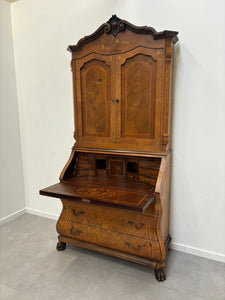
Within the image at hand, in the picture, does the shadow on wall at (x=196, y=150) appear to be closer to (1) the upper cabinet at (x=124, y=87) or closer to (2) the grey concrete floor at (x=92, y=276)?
(1) the upper cabinet at (x=124, y=87)

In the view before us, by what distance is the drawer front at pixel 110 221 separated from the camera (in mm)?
1885

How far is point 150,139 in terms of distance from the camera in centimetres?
195

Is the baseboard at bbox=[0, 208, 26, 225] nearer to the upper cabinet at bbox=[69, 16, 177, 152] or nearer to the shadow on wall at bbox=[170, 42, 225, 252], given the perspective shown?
the upper cabinet at bbox=[69, 16, 177, 152]

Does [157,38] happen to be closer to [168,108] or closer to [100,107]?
[168,108]

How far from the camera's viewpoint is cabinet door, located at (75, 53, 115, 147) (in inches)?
80.8

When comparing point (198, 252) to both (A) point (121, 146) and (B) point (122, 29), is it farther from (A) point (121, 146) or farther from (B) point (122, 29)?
(B) point (122, 29)

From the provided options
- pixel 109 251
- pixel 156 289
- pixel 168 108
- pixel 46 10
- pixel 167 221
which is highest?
pixel 46 10

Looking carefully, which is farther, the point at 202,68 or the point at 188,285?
the point at 202,68

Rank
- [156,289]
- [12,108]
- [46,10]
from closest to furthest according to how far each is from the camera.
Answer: [156,289] → [46,10] → [12,108]

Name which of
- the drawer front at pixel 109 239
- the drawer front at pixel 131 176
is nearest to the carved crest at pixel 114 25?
the drawer front at pixel 131 176

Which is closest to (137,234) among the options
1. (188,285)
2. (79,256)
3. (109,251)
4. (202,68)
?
(109,251)

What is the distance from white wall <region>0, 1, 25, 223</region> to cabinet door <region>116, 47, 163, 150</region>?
160 cm

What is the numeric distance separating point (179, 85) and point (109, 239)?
153 centimetres

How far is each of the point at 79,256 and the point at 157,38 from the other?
209 cm
